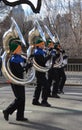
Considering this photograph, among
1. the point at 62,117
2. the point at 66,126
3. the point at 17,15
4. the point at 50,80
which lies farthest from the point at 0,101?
the point at 17,15

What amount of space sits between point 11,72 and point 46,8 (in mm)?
26889

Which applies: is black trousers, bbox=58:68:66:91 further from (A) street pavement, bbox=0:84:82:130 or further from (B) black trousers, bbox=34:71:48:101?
(B) black trousers, bbox=34:71:48:101

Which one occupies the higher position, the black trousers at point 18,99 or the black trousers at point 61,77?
the black trousers at point 18,99

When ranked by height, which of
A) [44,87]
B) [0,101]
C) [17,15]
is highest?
[44,87]

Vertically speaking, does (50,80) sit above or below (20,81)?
below

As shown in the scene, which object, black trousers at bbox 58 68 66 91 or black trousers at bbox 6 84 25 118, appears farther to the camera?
black trousers at bbox 58 68 66 91

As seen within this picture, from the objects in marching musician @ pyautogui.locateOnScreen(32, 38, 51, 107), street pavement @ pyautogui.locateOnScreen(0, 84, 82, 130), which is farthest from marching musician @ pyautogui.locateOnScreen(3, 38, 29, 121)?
marching musician @ pyautogui.locateOnScreen(32, 38, 51, 107)

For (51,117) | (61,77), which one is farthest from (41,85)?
(61,77)

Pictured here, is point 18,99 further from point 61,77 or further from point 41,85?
point 61,77

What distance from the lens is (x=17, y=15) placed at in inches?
2298

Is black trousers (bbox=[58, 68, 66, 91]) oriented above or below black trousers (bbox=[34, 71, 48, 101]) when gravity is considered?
below

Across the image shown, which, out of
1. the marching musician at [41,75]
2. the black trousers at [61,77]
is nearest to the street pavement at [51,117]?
the marching musician at [41,75]

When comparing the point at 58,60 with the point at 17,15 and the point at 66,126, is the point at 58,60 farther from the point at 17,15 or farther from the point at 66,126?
the point at 17,15

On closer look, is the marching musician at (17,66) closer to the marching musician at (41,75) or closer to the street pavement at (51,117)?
the street pavement at (51,117)
